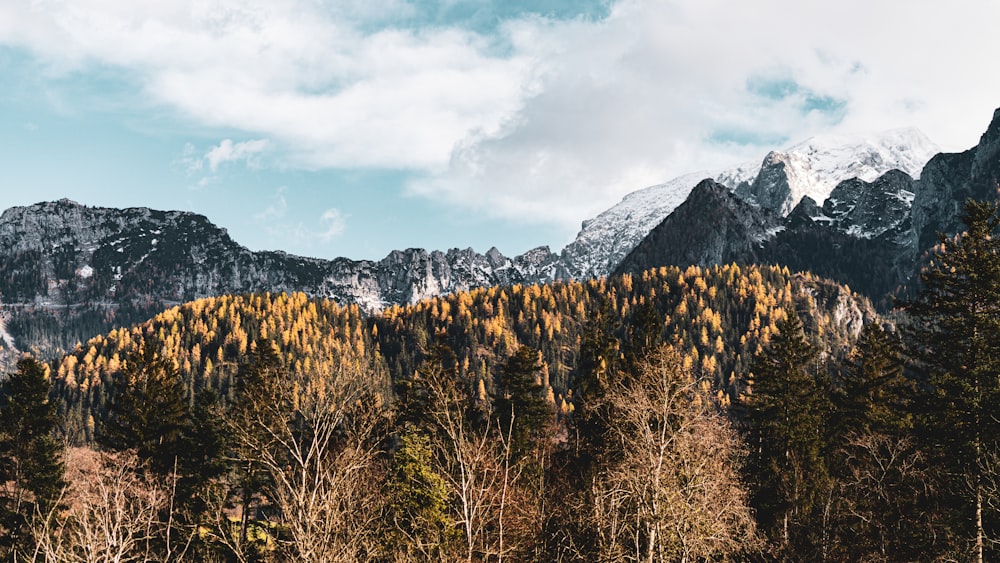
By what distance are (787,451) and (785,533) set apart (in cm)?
550

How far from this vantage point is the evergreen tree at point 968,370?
25719 millimetres

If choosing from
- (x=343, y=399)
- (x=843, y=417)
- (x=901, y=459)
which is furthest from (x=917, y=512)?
(x=343, y=399)

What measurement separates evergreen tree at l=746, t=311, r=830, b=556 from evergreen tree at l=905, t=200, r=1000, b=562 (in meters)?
13.7

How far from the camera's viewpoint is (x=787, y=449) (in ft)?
144

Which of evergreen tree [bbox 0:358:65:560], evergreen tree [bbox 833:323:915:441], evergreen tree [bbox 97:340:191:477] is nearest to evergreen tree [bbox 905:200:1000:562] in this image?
evergreen tree [bbox 833:323:915:441]

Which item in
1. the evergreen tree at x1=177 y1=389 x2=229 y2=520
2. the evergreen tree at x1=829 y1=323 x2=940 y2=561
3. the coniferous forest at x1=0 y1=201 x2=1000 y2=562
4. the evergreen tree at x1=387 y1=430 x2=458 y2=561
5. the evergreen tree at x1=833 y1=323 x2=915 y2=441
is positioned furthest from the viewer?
the evergreen tree at x1=833 y1=323 x2=915 y2=441

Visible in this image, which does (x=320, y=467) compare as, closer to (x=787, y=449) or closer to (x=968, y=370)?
(x=968, y=370)

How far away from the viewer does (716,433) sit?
28750 mm

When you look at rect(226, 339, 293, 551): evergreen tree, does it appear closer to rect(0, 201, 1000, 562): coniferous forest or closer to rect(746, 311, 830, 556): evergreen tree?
rect(0, 201, 1000, 562): coniferous forest

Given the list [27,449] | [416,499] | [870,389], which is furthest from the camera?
[870,389]

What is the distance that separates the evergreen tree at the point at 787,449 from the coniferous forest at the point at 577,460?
173 millimetres

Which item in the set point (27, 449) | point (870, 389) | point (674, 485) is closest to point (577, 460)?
point (870, 389)

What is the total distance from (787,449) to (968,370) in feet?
62.6

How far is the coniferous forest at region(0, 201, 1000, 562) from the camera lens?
2389cm
